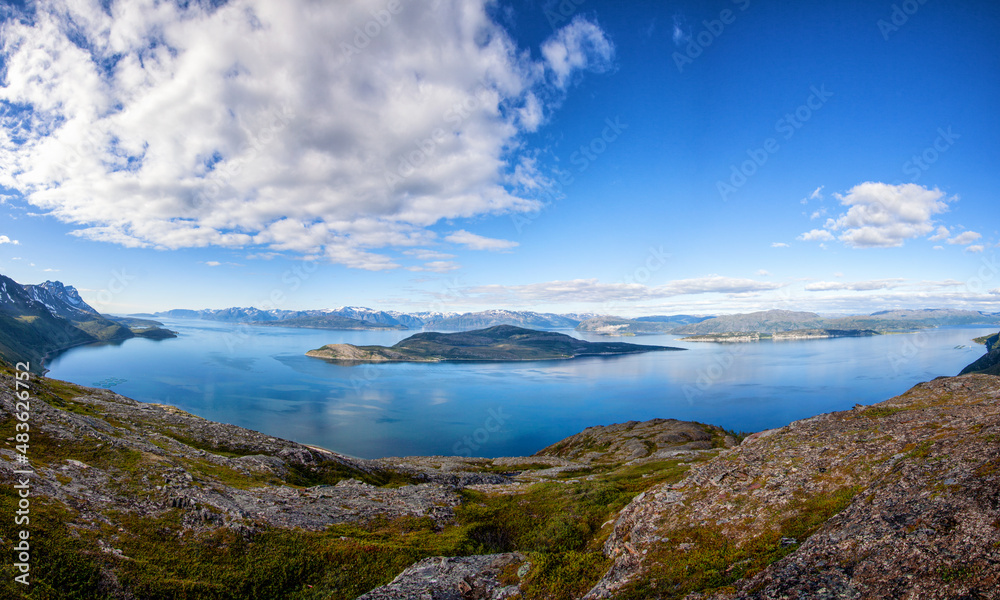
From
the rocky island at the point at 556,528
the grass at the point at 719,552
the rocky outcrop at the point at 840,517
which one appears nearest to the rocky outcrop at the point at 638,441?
the rocky island at the point at 556,528

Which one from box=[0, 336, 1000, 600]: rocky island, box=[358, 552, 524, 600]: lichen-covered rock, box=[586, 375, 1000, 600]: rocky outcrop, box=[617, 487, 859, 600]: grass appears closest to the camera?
box=[586, 375, 1000, 600]: rocky outcrop

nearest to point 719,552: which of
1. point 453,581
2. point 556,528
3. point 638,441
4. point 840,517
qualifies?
point 840,517

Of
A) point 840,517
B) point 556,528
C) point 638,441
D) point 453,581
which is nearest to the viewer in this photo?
point 840,517

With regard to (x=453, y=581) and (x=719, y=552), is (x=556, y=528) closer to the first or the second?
(x=453, y=581)

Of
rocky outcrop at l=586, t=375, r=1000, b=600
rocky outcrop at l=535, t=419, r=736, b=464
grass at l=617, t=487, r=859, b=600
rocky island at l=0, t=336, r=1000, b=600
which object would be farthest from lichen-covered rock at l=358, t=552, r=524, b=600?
rocky outcrop at l=535, t=419, r=736, b=464

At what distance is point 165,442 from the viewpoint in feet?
154

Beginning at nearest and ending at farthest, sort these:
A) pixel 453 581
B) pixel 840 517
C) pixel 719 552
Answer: pixel 840 517, pixel 719 552, pixel 453 581

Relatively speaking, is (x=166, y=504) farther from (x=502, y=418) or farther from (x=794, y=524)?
(x=502, y=418)

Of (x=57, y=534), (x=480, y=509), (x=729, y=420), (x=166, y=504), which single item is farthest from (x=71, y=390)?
(x=729, y=420)

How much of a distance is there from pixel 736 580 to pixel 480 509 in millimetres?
27073

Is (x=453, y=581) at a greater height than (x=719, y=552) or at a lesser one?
lesser

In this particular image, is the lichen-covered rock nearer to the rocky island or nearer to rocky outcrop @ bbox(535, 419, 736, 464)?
the rocky island

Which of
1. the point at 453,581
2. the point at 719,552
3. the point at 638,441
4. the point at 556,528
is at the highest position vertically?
the point at 719,552

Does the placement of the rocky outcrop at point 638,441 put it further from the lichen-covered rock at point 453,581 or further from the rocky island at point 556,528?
the lichen-covered rock at point 453,581
